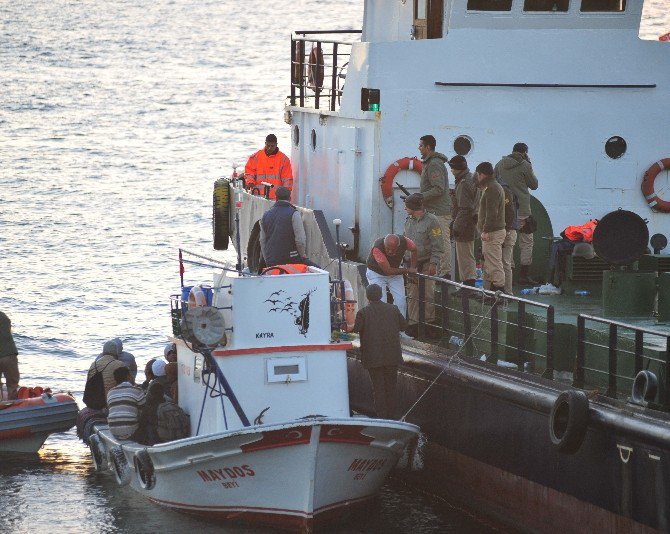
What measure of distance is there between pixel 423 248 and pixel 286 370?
253 cm

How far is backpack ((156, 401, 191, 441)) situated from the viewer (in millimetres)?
16922

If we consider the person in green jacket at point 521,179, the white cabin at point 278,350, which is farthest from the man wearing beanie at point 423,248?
the white cabin at point 278,350

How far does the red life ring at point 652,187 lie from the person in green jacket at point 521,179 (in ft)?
5.91

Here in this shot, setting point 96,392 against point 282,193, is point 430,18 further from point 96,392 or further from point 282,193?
point 96,392

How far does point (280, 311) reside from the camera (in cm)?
1599

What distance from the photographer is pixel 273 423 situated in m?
15.3

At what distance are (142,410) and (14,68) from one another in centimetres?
5436

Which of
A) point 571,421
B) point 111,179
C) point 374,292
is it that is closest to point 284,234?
point 374,292

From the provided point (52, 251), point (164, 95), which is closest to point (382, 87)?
point (52, 251)

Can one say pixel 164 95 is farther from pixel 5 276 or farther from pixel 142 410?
pixel 142 410

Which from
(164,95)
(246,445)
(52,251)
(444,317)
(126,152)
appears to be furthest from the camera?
(164,95)

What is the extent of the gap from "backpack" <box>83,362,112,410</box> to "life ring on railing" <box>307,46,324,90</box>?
5.25m

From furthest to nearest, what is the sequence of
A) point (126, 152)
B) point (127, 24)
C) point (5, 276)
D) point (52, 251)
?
point (127, 24), point (126, 152), point (52, 251), point (5, 276)

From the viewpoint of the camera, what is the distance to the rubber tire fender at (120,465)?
57.1 ft
